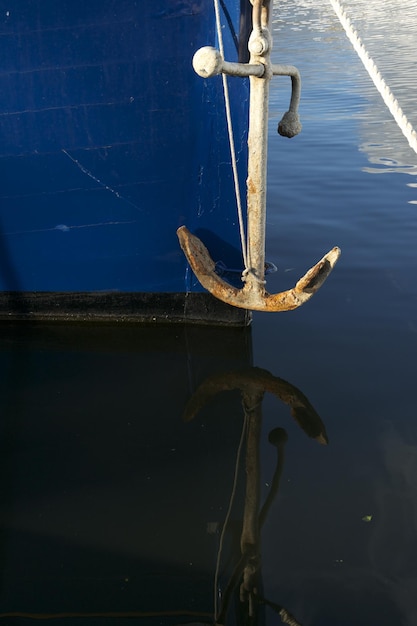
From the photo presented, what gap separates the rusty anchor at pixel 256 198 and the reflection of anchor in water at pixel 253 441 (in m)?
0.40

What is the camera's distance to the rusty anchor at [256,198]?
11.6ft

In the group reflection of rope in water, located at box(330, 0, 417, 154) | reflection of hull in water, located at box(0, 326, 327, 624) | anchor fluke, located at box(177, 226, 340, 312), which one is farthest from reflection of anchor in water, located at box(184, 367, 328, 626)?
reflection of rope in water, located at box(330, 0, 417, 154)

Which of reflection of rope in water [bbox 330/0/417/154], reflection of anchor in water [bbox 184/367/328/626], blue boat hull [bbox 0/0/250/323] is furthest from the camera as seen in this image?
reflection of rope in water [bbox 330/0/417/154]

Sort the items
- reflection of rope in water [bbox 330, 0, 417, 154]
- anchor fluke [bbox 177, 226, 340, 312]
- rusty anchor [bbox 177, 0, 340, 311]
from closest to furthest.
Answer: rusty anchor [bbox 177, 0, 340, 311]
anchor fluke [bbox 177, 226, 340, 312]
reflection of rope in water [bbox 330, 0, 417, 154]

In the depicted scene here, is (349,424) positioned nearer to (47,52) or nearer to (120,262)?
(120,262)

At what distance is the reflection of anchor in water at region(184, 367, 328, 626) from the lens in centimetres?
278

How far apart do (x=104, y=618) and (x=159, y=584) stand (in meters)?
0.23

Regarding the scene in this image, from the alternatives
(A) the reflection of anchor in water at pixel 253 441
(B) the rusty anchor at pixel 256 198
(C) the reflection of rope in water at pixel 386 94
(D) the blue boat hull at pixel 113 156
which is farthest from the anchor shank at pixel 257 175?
(C) the reflection of rope in water at pixel 386 94

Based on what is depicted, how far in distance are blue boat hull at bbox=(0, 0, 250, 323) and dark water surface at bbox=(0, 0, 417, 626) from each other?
0.33 meters

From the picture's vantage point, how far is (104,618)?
8.87 ft

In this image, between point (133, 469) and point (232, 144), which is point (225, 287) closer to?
point (232, 144)

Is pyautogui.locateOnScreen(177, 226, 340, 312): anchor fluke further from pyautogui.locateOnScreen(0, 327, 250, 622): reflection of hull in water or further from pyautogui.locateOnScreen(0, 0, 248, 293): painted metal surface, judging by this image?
pyautogui.locateOnScreen(0, 327, 250, 622): reflection of hull in water

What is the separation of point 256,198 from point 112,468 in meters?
1.46

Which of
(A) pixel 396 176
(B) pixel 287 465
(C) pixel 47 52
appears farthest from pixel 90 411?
(A) pixel 396 176
